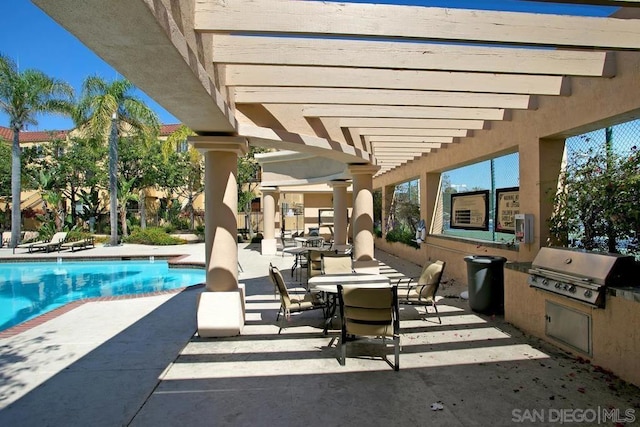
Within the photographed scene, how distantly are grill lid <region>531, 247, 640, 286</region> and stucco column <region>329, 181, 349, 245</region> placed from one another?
9.88 meters

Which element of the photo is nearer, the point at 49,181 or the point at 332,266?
the point at 332,266

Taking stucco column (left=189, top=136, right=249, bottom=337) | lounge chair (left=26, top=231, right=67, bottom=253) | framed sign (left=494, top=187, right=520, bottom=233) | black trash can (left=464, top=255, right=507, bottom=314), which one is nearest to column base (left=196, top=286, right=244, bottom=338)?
stucco column (left=189, top=136, right=249, bottom=337)

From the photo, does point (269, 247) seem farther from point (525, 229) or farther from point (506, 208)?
point (525, 229)

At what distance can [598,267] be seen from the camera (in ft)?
13.8

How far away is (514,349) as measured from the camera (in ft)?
16.1

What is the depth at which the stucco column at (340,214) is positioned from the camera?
14453 millimetres

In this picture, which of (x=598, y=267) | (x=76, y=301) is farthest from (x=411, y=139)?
(x=76, y=301)

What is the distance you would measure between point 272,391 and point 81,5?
12.0ft

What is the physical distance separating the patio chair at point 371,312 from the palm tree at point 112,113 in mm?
19791

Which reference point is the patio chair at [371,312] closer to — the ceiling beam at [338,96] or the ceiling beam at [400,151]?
the ceiling beam at [338,96]

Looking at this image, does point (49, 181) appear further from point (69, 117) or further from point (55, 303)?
point (55, 303)

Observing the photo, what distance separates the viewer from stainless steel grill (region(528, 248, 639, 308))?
13.5ft

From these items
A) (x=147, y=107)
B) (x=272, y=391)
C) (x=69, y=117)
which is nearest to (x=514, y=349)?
(x=272, y=391)

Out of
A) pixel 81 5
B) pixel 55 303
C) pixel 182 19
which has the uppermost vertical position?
pixel 182 19
